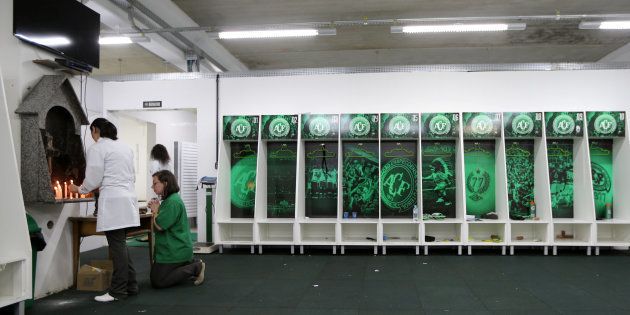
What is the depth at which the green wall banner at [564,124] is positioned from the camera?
6.42 meters

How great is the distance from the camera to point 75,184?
4.63 m

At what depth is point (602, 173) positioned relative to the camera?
22.0 feet

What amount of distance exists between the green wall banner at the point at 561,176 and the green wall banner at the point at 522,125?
56 centimetres

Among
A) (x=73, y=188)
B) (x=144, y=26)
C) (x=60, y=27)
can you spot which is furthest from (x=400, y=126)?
(x=144, y=26)

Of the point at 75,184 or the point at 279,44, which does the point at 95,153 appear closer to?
the point at 75,184

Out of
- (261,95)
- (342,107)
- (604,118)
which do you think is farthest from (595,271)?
(261,95)

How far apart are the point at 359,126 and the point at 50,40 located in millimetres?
4049

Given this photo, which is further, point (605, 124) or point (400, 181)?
point (400, 181)

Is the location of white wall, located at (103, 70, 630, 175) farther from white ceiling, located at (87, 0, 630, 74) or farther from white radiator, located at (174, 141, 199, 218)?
white ceiling, located at (87, 0, 630, 74)

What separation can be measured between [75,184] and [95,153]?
792mm

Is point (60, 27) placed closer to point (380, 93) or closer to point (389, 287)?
point (389, 287)

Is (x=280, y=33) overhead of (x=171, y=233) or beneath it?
overhead

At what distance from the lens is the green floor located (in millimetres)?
3871

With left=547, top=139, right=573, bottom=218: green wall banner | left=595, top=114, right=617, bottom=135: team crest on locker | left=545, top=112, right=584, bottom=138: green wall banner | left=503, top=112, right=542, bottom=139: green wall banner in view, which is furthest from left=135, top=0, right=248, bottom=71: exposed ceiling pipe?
left=595, top=114, right=617, bottom=135: team crest on locker
